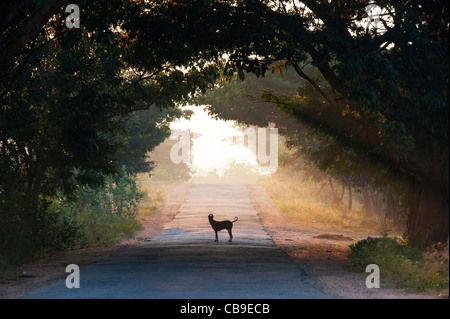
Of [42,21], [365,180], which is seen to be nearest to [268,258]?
[42,21]

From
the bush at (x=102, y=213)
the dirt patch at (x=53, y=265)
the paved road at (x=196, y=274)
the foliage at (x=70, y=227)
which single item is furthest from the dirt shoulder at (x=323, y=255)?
the foliage at (x=70, y=227)

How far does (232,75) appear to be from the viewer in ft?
62.3

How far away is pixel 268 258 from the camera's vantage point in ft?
59.0

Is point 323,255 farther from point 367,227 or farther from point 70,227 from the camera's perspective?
point 367,227

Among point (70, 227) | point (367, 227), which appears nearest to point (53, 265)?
point (70, 227)

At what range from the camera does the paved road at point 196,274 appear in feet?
38.3

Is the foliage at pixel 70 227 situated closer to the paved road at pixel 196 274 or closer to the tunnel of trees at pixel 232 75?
the tunnel of trees at pixel 232 75

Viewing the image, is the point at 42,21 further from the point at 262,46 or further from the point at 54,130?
the point at 262,46

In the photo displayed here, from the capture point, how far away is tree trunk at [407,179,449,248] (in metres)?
17.0

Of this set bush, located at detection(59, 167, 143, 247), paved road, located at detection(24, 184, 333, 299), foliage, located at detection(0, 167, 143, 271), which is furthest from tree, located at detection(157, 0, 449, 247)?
bush, located at detection(59, 167, 143, 247)

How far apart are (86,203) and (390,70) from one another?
19.5 metres

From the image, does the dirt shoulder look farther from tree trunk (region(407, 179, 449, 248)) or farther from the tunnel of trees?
the tunnel of trees

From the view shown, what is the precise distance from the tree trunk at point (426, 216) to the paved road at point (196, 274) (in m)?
3.37

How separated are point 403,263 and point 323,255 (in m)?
5.02
